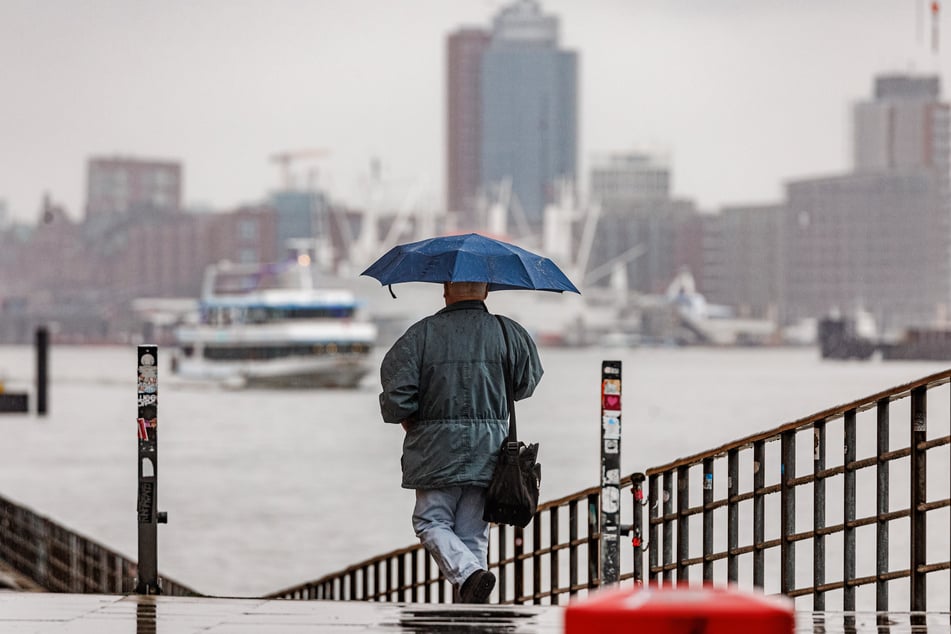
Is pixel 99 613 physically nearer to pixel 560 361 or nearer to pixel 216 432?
pixel 216 432

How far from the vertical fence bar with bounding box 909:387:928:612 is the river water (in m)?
25.3

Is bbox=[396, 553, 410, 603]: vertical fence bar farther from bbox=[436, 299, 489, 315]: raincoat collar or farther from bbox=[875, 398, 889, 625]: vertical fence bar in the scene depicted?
bbox=[875, 398, 889, 625]: vertical fence bar

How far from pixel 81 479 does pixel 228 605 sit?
51.6 metres

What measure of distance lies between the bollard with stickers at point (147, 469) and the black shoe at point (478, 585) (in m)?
1.47

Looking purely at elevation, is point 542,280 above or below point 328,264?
below

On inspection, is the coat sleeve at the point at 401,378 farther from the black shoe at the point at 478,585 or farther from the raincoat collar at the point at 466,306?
the black shoe at the point at 478,585

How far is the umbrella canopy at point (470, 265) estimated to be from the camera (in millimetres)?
7262

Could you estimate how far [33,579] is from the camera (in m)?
20.6

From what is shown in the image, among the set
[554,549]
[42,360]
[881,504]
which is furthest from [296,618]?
[42,360]

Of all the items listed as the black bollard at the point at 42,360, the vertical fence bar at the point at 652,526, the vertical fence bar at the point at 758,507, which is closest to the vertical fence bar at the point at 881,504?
the vertical fence bar at the point at 758,507

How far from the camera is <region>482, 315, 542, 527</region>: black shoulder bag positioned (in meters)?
6.92

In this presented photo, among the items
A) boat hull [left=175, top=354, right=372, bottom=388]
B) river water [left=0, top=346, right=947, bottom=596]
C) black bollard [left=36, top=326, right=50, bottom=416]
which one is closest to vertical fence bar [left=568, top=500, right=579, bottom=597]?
river water [left=0, top=346, right=947, bottom=596]

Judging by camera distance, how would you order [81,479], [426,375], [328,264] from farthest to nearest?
1. [328,264]
2. [81,479]
3. [426,375]

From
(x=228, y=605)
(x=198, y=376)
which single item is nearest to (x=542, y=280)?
(x=228, y=605)
